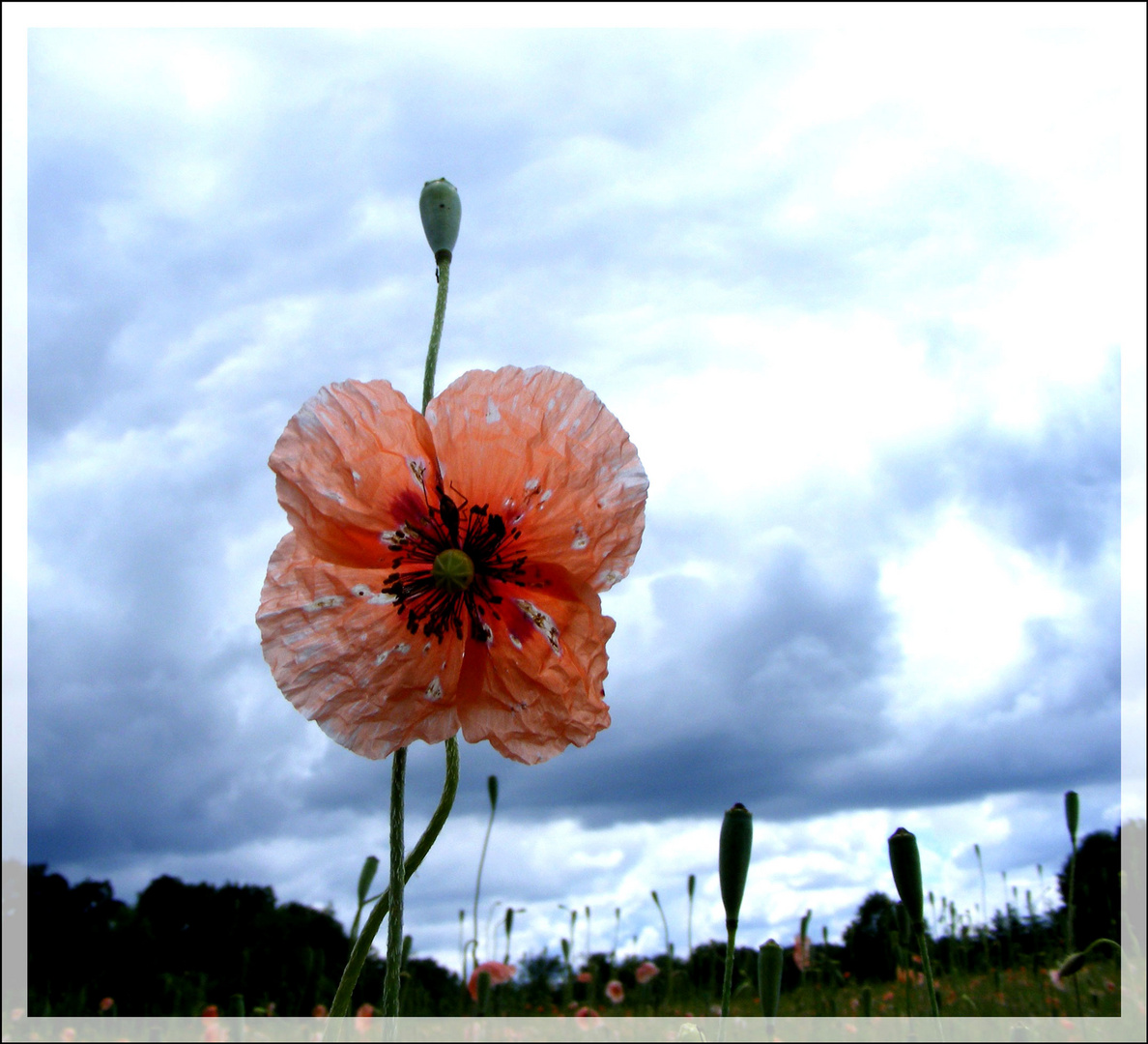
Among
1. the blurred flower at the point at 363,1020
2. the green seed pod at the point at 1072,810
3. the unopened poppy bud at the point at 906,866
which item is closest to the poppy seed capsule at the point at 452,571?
the unopened poppy bud at the point at 906,866

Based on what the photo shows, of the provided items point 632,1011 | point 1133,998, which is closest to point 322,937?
point 632,1011

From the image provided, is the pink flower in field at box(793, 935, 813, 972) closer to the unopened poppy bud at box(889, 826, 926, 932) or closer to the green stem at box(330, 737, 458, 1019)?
the unopened poppy bud at box(889, 826, 926, 932)

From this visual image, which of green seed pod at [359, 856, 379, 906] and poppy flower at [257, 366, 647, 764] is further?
green seed pod at [359, 856, 379, 906]

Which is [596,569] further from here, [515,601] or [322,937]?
[322,937]

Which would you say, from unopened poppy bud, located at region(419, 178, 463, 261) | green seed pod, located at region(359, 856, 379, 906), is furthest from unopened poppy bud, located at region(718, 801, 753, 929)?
green seed pod, located at region(359, 856, 379, 906)

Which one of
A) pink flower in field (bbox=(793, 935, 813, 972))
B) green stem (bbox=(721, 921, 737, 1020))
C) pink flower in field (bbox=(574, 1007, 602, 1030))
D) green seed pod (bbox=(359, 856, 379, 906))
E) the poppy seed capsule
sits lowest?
pink flower in field (bbox=(574, 1007, 602, 1030))
